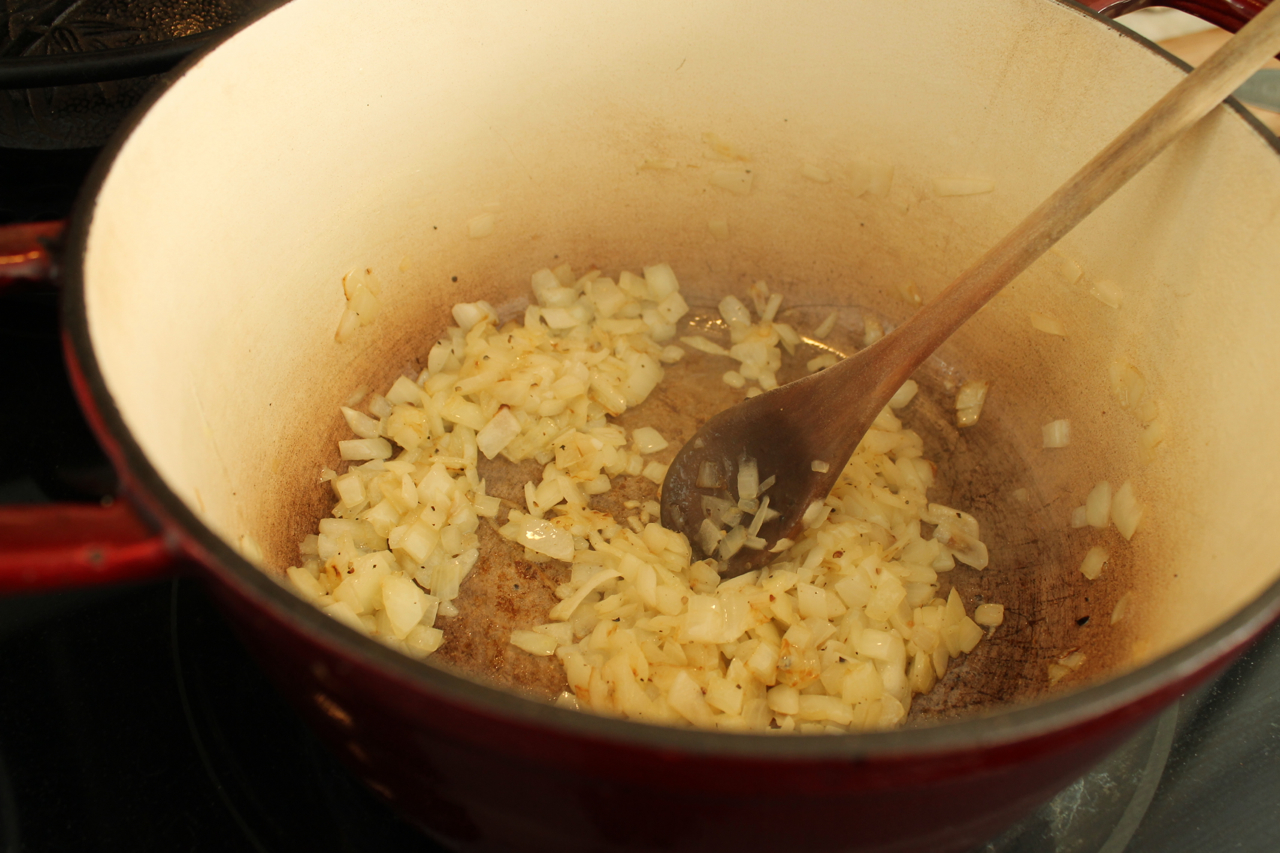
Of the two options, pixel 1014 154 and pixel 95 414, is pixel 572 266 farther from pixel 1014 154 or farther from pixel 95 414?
pixel 95 414

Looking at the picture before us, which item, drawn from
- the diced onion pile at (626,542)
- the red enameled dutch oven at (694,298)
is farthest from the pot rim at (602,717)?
the diced onion pile at (626,542)

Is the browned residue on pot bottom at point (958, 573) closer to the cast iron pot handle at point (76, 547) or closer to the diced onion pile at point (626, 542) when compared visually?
the diced onion pile at point (626, 542)

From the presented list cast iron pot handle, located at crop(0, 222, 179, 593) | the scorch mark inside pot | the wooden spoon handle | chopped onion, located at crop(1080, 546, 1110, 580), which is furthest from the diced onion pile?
cast iron pot handle, located at crop(0, 222, 179, 593)

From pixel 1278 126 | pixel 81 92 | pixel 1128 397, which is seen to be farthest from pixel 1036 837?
pixel 81 92

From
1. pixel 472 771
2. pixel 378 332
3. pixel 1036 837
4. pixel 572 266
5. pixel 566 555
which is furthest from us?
pixel 572 266

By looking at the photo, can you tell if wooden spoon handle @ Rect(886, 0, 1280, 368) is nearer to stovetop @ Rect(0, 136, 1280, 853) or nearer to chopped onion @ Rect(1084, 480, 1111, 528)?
chopped onion @ Rect(1084, 480, 1111, 528)

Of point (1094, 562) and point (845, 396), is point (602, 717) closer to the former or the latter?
point (845, 396)
